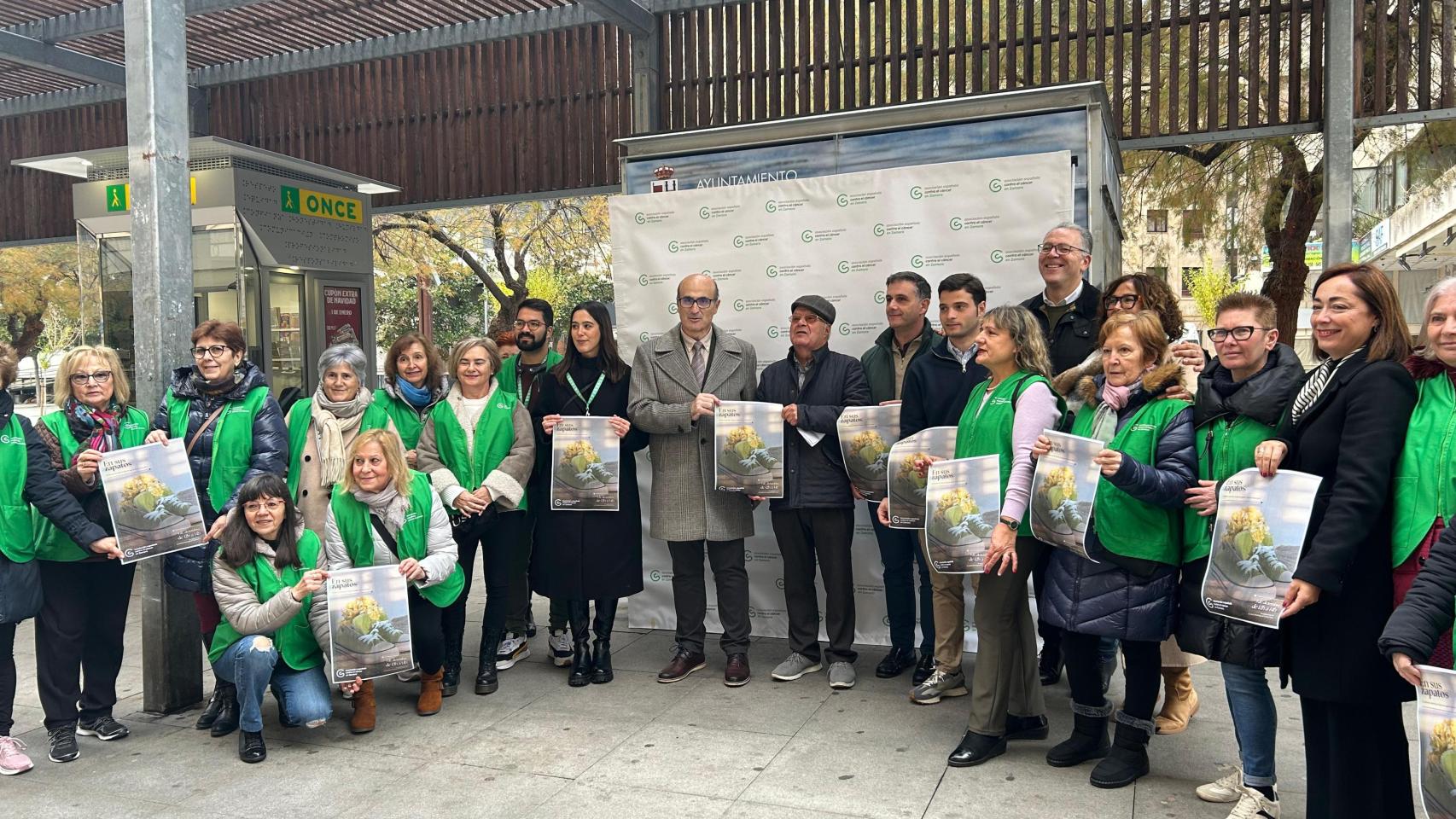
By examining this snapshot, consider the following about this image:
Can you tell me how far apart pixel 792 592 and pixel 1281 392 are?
2.68 metres

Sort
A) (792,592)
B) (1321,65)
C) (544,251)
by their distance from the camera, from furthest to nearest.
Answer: (544,251)
(1321,65)
(792,592)

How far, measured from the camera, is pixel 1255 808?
364cm

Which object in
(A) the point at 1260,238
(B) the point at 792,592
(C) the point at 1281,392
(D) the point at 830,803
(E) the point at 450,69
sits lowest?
(D) the point at 830,803

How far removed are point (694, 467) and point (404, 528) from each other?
1.46 meters

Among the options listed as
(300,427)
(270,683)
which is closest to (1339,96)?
(300,427)

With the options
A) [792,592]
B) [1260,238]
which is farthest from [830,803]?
[1260,238]

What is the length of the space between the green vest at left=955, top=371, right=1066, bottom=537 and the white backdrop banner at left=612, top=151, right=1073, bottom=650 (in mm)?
1485

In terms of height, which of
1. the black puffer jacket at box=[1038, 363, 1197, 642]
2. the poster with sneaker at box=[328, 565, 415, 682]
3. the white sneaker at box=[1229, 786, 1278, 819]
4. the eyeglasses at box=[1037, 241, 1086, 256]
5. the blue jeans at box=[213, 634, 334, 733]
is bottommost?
the white sneaker at box=[1229, 786, 1278, 819]

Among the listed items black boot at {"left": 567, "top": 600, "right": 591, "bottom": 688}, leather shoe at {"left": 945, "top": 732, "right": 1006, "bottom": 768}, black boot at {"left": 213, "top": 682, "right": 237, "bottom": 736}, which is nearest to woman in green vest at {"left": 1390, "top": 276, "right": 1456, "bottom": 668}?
leather shoe at {"left": 945, "top": 732, "right": 1006, "bottom": 768}

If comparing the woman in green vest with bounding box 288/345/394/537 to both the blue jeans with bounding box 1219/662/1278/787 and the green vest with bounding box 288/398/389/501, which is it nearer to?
the green vest with bounding box 288/398/389/501

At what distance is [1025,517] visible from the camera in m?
4.18

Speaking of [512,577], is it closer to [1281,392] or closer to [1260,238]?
[1281,392]

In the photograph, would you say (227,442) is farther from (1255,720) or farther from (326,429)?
(1255,720)

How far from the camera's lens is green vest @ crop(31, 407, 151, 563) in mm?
4469
